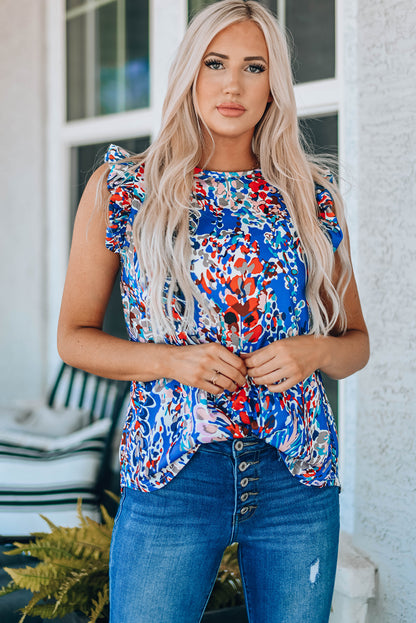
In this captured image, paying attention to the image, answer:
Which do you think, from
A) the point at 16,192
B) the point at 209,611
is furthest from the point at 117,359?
the point at 16,192

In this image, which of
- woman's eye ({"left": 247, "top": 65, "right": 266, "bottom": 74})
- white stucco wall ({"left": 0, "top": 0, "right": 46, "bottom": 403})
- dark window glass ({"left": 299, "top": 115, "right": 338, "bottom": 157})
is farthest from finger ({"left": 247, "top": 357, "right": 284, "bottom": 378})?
white stucco wall ({"left": 0, "top": 0, "right": 46, "bottom": 403})

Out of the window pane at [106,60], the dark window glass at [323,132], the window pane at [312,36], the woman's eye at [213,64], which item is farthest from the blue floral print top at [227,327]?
the window pane at [106,60]

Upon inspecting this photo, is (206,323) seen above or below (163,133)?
below

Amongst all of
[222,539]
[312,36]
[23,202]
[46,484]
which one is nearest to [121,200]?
[222,539]

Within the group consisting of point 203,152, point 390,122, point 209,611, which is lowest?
point 209,611

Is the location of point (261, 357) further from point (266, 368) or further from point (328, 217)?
point (328, 217)

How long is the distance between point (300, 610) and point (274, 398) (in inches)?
15.1

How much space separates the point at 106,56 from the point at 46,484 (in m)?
2.25

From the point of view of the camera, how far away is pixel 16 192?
4039 millimetres

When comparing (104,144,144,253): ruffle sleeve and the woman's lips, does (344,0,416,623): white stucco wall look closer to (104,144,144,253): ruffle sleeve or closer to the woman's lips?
the woman's lips

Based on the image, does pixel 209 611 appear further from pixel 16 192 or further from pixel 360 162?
pixel 16 192

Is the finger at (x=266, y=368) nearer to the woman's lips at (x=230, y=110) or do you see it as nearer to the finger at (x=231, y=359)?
the finger at (x=231, y=359)

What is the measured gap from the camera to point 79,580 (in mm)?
2012

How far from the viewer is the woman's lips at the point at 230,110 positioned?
1.41 m
